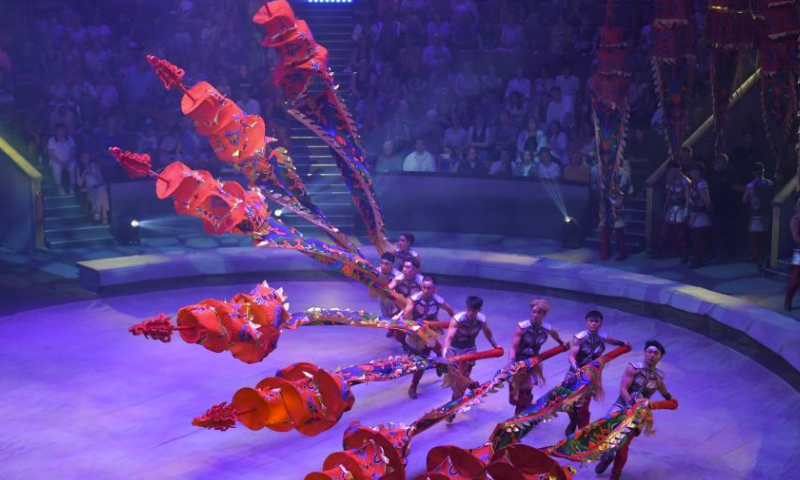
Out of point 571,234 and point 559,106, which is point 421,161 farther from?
point 571,234

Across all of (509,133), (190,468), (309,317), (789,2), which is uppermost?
(789,2)

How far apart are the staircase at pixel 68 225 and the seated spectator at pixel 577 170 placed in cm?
852

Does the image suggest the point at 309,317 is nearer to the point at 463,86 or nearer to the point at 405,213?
the point at 405,213

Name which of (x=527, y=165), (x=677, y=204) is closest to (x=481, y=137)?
(x=527, y=165)

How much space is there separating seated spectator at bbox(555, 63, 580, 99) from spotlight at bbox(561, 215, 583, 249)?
2.98 meters

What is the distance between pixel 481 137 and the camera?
67.4ft

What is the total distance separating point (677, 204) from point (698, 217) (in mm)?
427

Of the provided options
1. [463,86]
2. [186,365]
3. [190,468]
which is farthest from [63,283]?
[463,86]

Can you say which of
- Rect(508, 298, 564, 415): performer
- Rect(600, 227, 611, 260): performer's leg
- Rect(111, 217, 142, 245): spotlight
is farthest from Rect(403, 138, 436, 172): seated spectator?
Rect(508, 298, 564, 415): performer

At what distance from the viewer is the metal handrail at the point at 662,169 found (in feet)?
58.0

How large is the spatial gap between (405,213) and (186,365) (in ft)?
25.6

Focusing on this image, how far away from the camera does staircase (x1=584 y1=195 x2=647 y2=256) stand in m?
18.0

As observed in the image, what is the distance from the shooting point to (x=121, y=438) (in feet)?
37.1

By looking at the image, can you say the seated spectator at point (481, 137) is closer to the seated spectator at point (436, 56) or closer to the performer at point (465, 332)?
the seated spectator at point (436, 56)
